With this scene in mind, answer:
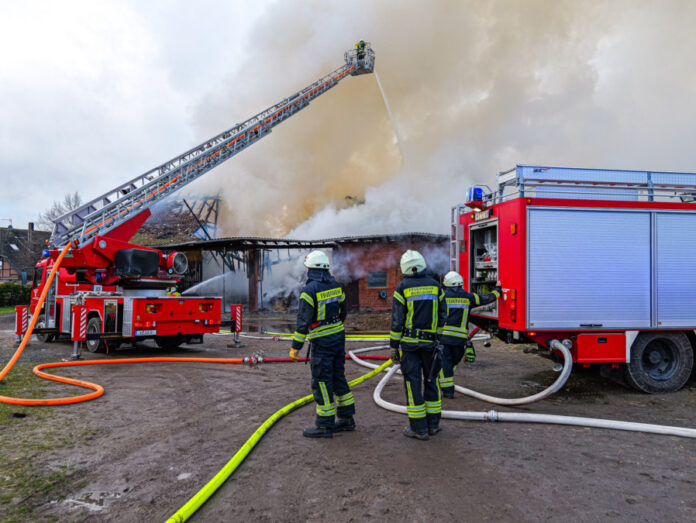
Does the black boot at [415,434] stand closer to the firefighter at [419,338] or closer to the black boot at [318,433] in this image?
the firefighter at [419,338]

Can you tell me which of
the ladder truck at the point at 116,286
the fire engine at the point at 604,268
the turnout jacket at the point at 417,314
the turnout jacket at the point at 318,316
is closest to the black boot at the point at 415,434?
the turnout jacket at the point at 417,314

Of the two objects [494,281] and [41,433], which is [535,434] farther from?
[41,433]

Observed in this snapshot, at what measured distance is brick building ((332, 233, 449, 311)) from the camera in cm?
1934

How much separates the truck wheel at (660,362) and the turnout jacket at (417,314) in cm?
315

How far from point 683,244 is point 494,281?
238 cm

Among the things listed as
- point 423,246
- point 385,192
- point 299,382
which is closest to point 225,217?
point 385,192

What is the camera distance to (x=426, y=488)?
9.73 feet

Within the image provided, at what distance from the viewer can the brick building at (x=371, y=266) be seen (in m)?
19.3

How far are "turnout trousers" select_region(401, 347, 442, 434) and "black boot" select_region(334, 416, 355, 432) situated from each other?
558 millimetres

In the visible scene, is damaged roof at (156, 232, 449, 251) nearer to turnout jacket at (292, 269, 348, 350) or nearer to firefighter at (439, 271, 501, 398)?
firefighter at (439, 271, 501, 398)

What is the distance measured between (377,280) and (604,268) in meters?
14.3

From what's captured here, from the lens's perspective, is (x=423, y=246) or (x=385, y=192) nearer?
(x=423, y=246)

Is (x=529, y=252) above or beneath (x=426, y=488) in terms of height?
above

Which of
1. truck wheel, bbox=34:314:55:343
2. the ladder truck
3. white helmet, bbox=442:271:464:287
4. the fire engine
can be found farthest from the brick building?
white helmet, bbox=442:271:464:287
